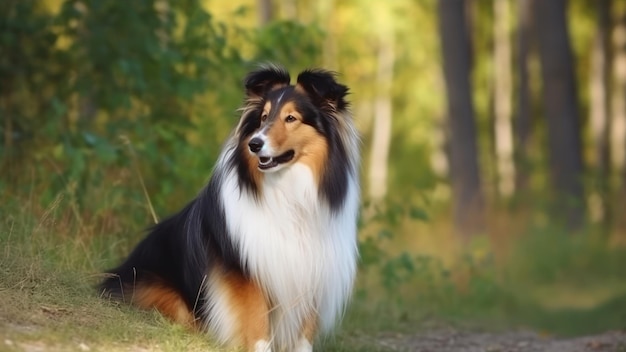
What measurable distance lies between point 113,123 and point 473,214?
Result: 23.3ft

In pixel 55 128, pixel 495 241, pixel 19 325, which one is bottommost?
pixel 495 241

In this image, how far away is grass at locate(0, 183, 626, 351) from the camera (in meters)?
6.52

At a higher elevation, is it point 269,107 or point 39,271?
point 269,107

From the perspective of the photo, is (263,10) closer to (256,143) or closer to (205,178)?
(205,178)

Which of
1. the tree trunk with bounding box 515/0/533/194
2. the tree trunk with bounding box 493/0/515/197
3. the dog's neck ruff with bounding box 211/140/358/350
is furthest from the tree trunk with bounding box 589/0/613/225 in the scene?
the dog's neck ruff with bounding box 211/140/358/350

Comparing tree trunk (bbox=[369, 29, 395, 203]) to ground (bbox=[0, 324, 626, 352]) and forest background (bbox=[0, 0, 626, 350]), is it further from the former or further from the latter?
ground (bbox=[0, 324, 626, 352])

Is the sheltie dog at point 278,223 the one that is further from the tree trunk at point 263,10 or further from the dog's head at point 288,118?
the tree trunk at point 263,10

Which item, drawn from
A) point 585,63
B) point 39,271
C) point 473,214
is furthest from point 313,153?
point 585,63

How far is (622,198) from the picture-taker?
18922 millimetres

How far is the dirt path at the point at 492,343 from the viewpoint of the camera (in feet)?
28.8

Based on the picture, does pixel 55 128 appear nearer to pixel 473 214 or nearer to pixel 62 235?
pixel 62 235

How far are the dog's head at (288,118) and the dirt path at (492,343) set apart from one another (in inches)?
95.0

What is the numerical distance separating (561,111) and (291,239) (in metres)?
11.9

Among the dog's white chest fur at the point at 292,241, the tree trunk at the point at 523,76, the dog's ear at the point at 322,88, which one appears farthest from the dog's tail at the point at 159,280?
the tree trunk at the point at 523,76
